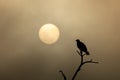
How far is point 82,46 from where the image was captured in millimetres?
6418

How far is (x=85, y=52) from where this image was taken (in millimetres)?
6004

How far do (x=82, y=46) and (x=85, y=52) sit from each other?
1.47ft

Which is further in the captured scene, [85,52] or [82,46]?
[82,46]
